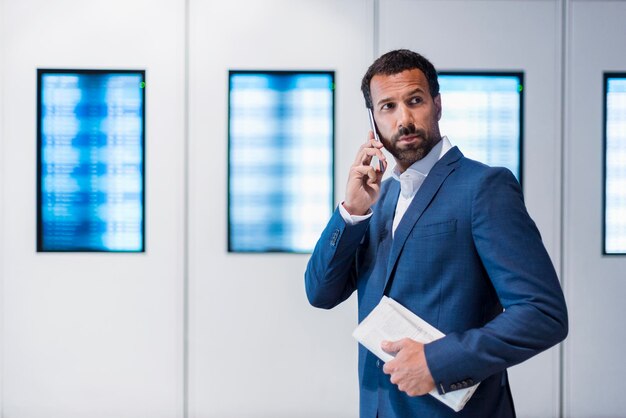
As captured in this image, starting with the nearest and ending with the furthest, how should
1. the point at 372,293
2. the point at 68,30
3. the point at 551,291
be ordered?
the point at 551,291, the point at 372,293, the point at 68,30

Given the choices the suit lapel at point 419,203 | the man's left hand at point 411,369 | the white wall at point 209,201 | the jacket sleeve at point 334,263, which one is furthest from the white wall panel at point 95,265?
the man's left hand at point 411,369

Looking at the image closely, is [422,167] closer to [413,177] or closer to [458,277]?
[413,177]

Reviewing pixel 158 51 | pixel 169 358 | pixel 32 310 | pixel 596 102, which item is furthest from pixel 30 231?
pixel 596 102

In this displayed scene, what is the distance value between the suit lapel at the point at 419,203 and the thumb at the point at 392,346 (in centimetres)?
17

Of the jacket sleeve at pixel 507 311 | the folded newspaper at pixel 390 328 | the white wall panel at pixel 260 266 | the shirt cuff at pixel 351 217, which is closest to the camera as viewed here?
the jacket sleeve at pixel 507 311

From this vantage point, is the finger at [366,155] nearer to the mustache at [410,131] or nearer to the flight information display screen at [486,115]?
the mustache at [410,131]

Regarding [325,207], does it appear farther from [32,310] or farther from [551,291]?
[551,291]

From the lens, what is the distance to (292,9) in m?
3.40

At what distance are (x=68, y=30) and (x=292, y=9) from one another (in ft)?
5.06

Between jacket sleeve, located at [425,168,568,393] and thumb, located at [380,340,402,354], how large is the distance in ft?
0.22

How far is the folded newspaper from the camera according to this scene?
117cm

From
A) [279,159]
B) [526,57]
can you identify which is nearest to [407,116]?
[279,159]

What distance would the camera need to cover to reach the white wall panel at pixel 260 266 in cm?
339

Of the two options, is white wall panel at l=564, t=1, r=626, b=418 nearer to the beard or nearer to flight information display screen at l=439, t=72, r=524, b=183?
flight information display screen at l=439, t=72, r=524, b=183
